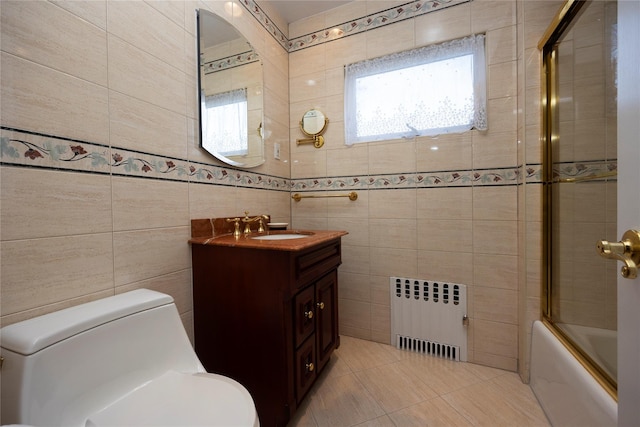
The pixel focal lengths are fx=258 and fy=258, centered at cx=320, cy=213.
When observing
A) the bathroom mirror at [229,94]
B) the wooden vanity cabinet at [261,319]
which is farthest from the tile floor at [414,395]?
the bathroom mirror at [229,94]

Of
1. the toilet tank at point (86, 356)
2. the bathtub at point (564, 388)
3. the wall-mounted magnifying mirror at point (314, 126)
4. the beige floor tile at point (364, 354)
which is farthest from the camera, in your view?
the wall-mounted magnifying mirror at point (314, 126)

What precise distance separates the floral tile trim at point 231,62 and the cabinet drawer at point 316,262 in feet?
3.48

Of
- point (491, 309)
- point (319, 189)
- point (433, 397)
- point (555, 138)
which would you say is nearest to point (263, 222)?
point (319, 189)

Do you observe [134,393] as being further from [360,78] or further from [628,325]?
[360,78]

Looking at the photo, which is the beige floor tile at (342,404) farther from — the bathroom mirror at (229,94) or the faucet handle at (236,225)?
the bathroom mirror at (229,94)

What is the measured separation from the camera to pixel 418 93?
167 cm

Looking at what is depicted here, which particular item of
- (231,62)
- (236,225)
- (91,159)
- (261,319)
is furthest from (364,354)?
(231,62)

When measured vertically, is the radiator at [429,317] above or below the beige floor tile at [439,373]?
above

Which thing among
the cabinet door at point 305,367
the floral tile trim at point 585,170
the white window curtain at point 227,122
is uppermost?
the white window curtain at point 227,122

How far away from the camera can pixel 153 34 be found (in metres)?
1.07

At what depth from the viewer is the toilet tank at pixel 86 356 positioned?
0.60 metres

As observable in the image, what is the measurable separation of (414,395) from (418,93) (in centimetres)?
176

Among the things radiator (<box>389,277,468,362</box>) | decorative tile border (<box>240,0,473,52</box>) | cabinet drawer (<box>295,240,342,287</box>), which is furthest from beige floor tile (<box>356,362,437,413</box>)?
decorative tile border (<box>240,0,473,52</box>)

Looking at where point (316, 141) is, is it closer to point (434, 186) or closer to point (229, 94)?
point (229, 94)
